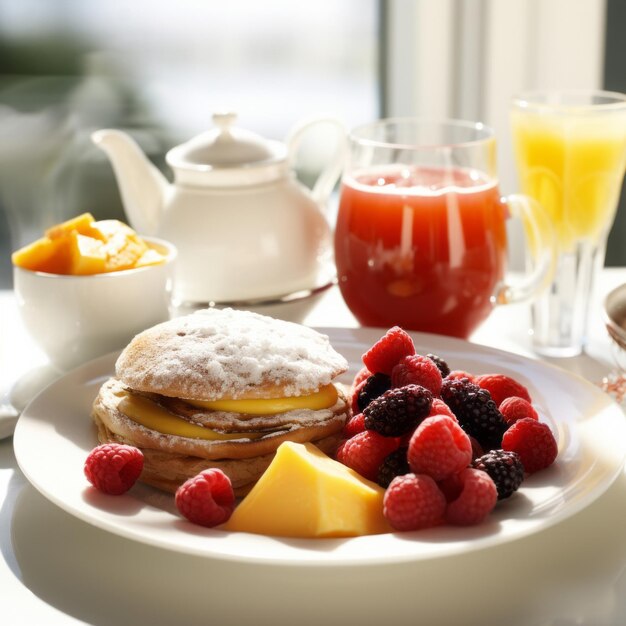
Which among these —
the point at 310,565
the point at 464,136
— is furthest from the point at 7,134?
the point at 310,565

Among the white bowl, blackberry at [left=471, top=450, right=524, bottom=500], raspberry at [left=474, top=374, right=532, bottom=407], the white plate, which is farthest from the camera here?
the white bowl

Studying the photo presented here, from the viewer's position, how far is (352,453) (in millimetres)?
959

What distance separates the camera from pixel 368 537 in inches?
32.2

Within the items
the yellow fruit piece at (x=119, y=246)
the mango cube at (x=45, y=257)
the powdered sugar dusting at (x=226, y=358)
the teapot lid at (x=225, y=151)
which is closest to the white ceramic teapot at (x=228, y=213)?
the teapot lid at (x=225, y=151)

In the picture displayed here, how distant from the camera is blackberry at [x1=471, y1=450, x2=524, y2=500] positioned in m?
0.89

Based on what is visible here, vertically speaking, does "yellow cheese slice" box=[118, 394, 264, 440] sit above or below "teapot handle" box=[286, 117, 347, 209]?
below

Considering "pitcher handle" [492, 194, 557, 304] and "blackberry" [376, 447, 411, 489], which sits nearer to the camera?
"blackberry" [376, 447, 411, 489]

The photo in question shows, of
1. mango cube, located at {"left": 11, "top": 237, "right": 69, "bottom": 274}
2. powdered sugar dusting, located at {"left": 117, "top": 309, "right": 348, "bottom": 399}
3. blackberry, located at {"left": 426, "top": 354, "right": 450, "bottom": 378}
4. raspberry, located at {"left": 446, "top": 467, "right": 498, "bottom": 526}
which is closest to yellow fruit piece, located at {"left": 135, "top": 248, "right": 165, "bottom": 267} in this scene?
mango cube, located at {"left": 11, "top": 237, "right": 69, "bottom": 274}

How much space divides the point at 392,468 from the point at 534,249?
25.3 inches

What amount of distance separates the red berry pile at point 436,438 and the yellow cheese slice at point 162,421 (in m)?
0.13

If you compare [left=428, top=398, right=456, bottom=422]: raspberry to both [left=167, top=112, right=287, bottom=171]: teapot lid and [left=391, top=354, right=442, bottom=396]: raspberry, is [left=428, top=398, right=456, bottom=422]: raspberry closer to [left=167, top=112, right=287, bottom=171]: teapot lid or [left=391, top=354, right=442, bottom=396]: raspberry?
[left=391, top=354, right=442, bottom=396]: raspberry

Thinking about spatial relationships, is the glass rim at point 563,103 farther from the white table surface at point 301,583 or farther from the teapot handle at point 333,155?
the white table surface at point 301,583

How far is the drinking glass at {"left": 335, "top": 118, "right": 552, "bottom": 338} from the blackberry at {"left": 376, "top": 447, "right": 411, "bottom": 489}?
494mm

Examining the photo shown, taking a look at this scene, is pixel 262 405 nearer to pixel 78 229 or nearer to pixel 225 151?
pixel 78 229
